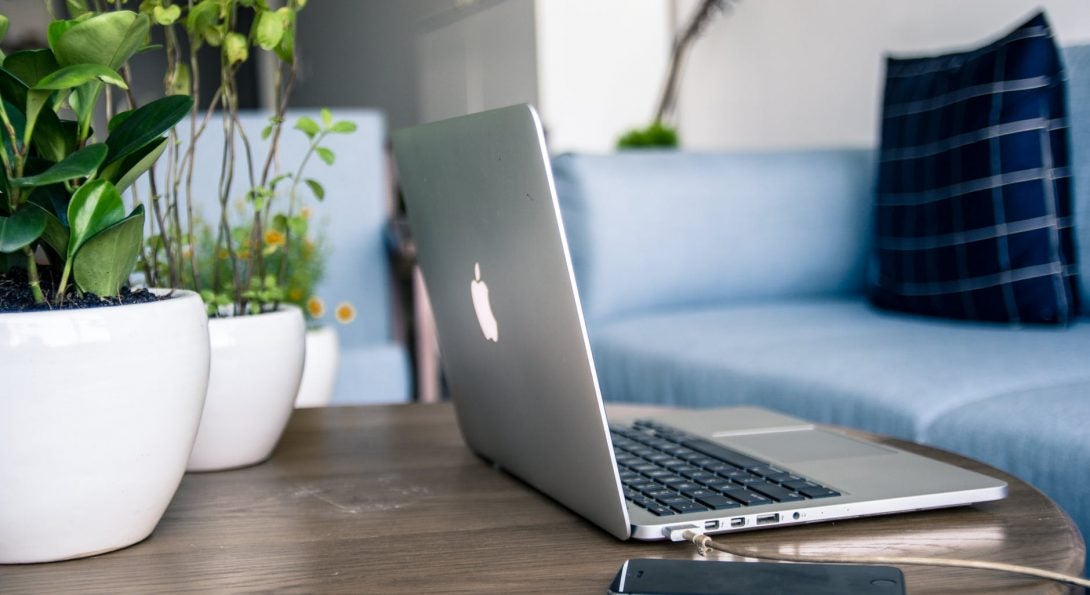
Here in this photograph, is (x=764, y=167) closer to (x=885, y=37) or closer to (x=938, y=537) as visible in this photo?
(x=885, y=37)

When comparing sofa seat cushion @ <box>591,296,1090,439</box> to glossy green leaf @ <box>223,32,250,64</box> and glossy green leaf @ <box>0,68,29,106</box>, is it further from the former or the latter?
glossy green leaf @ <box>0,68,29,106</box>

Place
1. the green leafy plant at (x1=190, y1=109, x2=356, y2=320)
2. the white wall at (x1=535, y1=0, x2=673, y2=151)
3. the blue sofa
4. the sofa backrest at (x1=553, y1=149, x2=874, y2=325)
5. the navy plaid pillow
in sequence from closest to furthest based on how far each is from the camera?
the green leafy plant at (x1=190, y1=109, x2=356, y2=320), the blue sofa, the navy plaid pillow, the sofa backrest at (x1=553, y1=149, x2=874, y2=325), the white wall at (x1=535, y1=0, x2=673, y2=151)

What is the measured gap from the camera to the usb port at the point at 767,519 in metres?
0.65

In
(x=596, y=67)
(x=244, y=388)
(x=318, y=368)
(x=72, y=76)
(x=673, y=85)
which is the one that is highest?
(x=596, y=67)

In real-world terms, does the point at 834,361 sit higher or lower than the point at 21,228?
lower

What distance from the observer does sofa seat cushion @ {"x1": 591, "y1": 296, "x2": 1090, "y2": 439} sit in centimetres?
127

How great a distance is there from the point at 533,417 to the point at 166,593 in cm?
26

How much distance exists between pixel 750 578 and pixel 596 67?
4363 millimetres

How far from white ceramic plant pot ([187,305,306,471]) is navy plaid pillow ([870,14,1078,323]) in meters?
1.16

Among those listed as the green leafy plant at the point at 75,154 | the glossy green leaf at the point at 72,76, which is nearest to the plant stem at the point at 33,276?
the green leafy plant at the point at 75,154

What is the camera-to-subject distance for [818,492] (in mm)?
688

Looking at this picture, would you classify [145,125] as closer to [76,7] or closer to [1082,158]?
[76,7]

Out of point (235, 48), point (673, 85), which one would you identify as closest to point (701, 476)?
point (235, 48)

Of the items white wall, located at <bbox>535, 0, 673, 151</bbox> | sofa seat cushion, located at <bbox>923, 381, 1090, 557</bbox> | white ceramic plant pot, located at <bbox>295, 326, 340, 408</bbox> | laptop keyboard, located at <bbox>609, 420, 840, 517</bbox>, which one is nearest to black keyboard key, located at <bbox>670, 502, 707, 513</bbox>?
laptop keyboard, located at <bbox>609, 420, 840, 517</bbox>
